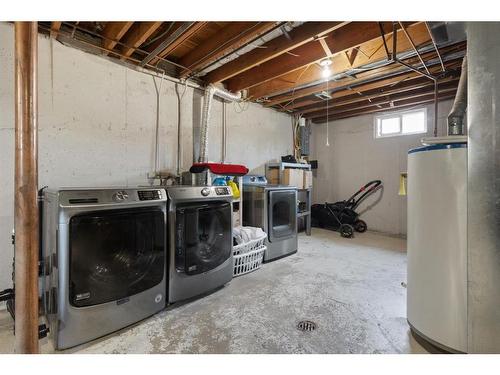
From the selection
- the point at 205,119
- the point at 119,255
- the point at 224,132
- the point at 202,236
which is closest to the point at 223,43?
the point at 205,119

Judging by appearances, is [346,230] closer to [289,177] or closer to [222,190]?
[289,177]

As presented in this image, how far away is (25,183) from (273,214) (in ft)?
8.28

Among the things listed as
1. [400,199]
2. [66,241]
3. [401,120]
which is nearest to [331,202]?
[400,199]

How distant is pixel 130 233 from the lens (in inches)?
64.8

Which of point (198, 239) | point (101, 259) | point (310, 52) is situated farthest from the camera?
point (310, 52)

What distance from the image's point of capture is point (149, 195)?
1.73 meters

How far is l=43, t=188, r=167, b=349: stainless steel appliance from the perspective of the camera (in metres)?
1.39

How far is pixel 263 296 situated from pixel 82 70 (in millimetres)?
2777

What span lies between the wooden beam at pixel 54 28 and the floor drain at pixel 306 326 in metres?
3.08

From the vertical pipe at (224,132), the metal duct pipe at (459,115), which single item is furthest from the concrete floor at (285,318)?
the vertical pipe at (224,132)

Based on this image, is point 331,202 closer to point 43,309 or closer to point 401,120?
point 401,120

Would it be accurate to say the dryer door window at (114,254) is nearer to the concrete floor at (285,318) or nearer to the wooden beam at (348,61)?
the concrete floor at (285,318)

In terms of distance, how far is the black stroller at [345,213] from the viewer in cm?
462

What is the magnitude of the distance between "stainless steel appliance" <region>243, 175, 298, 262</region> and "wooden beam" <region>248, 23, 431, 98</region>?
4.73 ft
